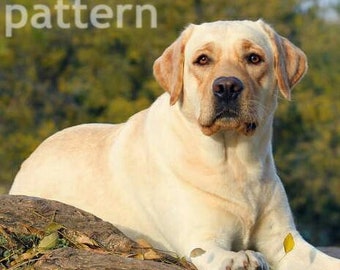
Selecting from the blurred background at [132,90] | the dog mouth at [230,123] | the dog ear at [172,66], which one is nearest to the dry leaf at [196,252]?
the dog mouth at [230,123]

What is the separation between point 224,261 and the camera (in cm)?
639

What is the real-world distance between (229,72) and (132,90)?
54.2ft

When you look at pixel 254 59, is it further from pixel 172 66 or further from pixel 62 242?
pixel 62 242

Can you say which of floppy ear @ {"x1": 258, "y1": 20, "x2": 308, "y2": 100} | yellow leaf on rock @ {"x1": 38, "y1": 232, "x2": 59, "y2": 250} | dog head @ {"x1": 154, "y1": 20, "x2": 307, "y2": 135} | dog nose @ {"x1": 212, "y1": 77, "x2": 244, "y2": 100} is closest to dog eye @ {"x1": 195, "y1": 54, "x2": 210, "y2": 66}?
dog head @ {"x1": 154, "y1": 20, "x2": 307, "y2": 135}

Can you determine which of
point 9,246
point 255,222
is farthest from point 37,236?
point 255,222

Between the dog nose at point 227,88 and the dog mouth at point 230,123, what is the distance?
3.1 inches

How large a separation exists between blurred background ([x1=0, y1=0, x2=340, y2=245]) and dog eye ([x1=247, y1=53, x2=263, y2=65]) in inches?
548

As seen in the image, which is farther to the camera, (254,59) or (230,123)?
(254,59)

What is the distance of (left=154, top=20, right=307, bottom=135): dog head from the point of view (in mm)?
6824

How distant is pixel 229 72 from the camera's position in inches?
272

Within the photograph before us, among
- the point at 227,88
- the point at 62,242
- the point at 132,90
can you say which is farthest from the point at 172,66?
the point at 132,90

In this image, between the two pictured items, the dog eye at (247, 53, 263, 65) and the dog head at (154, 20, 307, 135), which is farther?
the dog eye at (247, 53, 263, 65)

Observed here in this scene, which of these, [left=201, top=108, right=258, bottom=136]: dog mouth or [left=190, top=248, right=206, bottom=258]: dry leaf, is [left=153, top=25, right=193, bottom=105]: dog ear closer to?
[left=201, top=108, right=258, bottom=136]: dog mouth

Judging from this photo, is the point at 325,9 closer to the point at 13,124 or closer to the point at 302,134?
the point at 302,134
